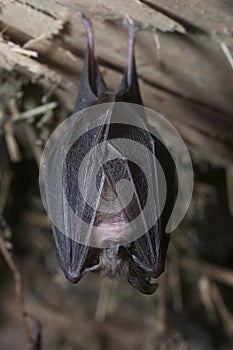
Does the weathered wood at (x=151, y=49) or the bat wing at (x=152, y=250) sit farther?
the weathered wood at (x=151, y=49)

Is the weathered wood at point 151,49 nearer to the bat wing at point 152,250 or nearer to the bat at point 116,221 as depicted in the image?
the bat at point 116,221

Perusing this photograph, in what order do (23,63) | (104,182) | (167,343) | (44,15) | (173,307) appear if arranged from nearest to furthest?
(104,182) < (44,15) < (23,63) < (167,343) < (173,307)

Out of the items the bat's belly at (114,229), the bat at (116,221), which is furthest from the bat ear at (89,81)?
the bat's belly at (114,229)

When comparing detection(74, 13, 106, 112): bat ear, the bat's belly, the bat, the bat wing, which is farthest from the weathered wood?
the bat's belly

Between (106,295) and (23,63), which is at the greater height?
(23,63)

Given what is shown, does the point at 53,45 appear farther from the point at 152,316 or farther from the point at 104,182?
the point at 152,316

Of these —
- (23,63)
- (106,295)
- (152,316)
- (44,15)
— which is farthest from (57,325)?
(44,15)

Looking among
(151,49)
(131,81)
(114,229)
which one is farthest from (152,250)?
(151,49)
